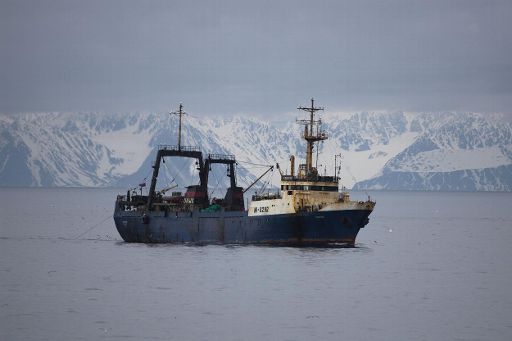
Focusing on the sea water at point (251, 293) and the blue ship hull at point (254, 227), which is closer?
the sea water at point (251, 293)

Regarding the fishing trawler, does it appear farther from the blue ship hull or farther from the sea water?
the sea water

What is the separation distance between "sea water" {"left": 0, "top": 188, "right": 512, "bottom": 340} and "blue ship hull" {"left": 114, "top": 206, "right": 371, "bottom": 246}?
1.72 metres

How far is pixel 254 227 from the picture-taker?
109875mm

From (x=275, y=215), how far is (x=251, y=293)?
31.8 meters

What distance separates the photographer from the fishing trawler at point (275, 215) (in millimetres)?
107438

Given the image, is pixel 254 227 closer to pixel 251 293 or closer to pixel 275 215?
pixel 275 215

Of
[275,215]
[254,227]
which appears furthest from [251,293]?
[254,227]

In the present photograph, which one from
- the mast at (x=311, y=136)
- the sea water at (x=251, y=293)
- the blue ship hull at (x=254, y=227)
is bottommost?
the sea water at (x=251, y=293)

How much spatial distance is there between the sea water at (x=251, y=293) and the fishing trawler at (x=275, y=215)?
1.99 meters

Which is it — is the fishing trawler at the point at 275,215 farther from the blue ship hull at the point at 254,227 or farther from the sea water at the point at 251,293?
the sea water at the point at 251,293

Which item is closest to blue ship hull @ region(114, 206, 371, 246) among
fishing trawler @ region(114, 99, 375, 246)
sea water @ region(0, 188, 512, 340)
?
fishing trawler @ region(114, 99, 375, 246)

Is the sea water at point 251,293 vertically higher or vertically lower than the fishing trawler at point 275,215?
lower

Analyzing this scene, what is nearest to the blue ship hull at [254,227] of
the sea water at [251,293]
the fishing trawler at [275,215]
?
the fishing trawler at [275,215]

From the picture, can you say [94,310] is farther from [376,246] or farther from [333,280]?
[376,246]
